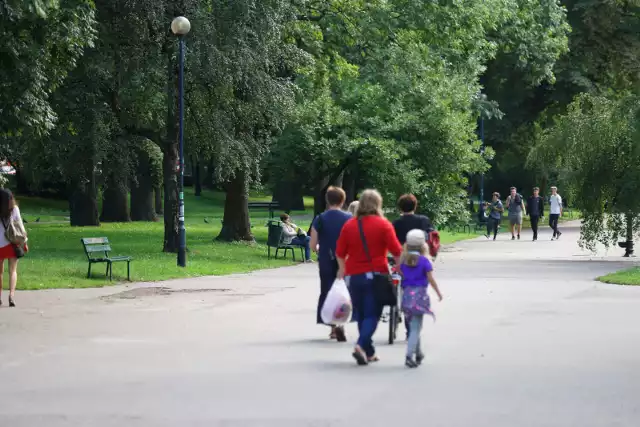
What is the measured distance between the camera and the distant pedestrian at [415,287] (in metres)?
12.1

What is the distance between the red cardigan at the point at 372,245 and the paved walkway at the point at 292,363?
920 millimetres

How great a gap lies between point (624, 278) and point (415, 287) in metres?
12.4

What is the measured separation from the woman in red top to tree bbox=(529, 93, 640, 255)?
55.4 feet

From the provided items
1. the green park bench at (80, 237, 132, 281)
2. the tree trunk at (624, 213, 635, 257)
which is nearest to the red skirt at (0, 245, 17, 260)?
the green park bench at (80, 237, 132, 281)

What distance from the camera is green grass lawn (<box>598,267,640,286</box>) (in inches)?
914

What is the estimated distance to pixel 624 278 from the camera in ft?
78.0

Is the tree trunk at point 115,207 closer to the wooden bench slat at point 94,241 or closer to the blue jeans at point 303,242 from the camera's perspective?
the blue jeans at point 303,242

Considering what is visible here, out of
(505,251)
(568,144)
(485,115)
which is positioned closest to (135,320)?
(568,144)

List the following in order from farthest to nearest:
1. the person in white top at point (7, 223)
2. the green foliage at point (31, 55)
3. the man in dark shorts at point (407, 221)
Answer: the green foliage at point (31, 55) → the person in white top at point (7, 223) → the man in dark shorts at point (407, 221)

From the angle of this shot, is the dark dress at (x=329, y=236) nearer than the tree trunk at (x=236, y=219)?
Yes

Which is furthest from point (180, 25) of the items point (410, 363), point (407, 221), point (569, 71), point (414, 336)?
point (569, 71)

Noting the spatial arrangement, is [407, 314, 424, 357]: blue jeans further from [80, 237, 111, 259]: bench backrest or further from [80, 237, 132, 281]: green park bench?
[80, 237, 111, 259]: bench backrest

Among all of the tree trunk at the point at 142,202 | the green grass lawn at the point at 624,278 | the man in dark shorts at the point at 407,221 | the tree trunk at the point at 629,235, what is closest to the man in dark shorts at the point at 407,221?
the man in dark shorts at the point at 407,221

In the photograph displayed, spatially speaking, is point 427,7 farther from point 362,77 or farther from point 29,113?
point 29,113
